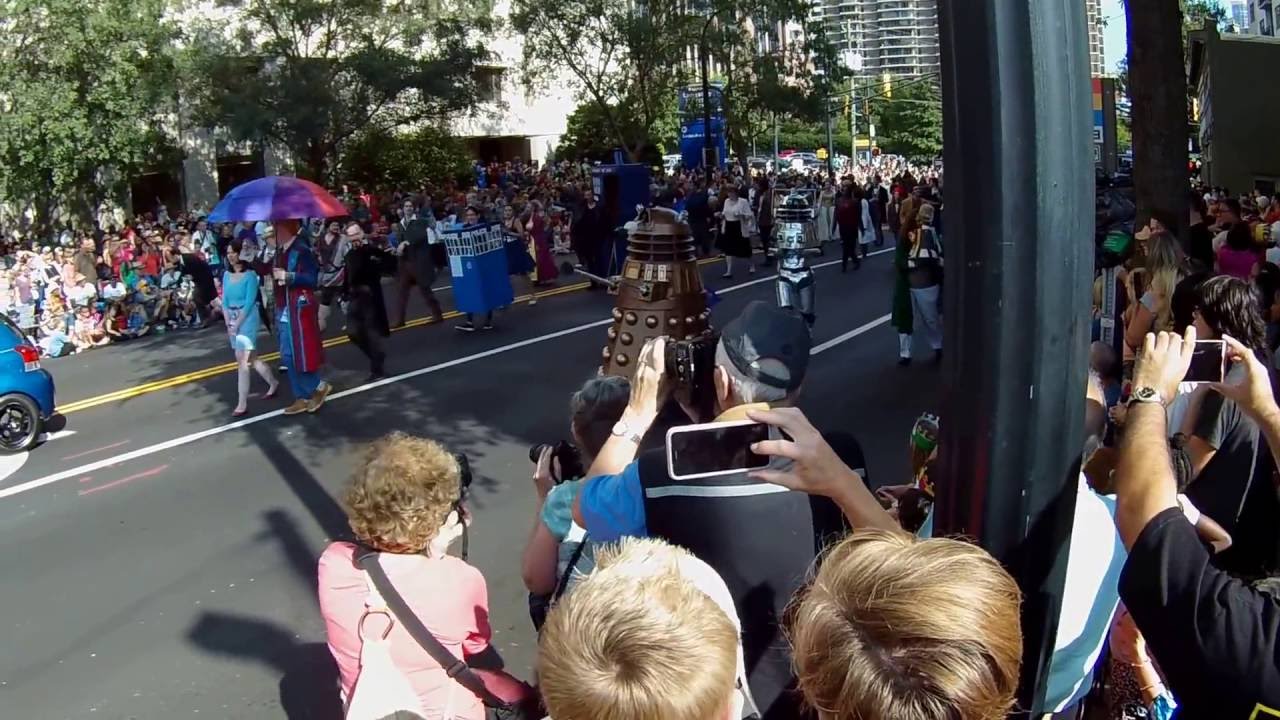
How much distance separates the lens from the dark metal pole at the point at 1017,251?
1.48 meters

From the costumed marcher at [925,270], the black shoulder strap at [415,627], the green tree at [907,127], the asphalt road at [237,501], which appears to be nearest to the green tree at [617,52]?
the asphalt road at [237,501]

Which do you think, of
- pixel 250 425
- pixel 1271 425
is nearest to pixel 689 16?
pixel 250 425

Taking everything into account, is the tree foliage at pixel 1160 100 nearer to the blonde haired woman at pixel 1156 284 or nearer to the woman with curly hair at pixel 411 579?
the blonde haired woman at pixel 1156 284

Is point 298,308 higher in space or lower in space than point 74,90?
lower

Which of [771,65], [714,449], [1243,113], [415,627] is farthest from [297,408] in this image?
[771,65]

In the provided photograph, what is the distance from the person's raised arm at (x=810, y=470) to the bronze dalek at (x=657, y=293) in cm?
613

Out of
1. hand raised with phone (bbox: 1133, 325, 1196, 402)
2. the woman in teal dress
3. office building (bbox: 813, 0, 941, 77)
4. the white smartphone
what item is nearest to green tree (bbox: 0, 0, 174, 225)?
the woman in teal dress

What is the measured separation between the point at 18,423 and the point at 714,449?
9310mm

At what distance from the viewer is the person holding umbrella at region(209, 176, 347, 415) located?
32.4 feet

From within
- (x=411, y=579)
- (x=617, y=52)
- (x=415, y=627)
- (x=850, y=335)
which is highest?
(x=617, y=52)

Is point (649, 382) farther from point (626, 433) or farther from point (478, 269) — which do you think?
point (478, 269)

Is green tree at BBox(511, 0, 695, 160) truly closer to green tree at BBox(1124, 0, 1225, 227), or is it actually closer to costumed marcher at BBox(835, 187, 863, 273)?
costumed marcher at BBox(835, 187, 863, 273)

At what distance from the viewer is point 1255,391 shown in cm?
238

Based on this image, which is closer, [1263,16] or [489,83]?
[489,83]
